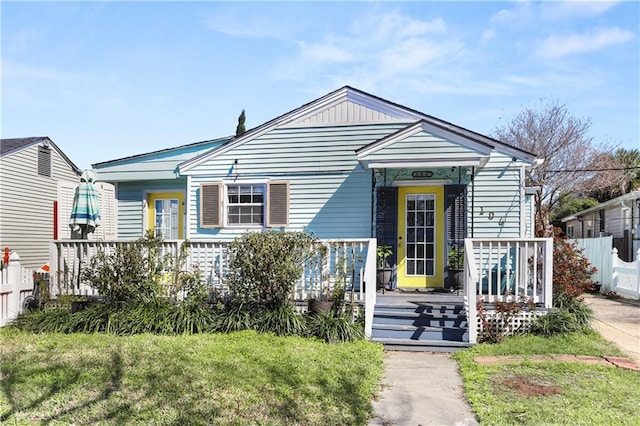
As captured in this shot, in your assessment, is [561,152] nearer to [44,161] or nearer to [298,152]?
[298,152]

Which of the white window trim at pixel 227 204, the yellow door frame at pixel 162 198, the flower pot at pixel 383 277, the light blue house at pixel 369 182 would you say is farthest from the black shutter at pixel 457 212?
the yellow door frame at pixel 162 198

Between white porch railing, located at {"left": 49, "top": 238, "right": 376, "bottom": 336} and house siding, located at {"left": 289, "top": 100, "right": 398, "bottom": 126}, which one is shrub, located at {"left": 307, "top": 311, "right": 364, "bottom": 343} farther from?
house siding, located at {"left": 289, "top": 100, "right": 398, "bottom": 126}

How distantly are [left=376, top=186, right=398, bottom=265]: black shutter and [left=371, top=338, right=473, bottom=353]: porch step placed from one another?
2.84 meters

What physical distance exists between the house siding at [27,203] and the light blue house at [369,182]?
255 inches

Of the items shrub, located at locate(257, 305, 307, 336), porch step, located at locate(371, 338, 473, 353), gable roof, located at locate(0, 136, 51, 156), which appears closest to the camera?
porch step, located at locate(371, 338, 473, 353)

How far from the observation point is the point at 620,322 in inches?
358

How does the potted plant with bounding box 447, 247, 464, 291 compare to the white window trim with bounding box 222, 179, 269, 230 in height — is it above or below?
below

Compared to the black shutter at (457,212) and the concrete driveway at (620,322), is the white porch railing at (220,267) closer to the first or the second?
the black shutter at (457,212)

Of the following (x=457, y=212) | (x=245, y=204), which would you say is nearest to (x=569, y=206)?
(x=457, y=212)

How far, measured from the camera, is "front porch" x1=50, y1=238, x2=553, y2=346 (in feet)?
23.6

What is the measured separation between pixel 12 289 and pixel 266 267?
175 inches

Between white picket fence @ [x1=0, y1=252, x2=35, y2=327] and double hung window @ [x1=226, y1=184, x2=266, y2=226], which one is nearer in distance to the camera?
white picket fence @ [x1=0, y1=252, x2=35, y2=327]

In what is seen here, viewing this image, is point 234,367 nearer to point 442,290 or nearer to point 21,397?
point 21,397

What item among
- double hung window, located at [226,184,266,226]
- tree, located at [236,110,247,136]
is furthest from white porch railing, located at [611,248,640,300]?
tree, located at [236,110,247,136]
